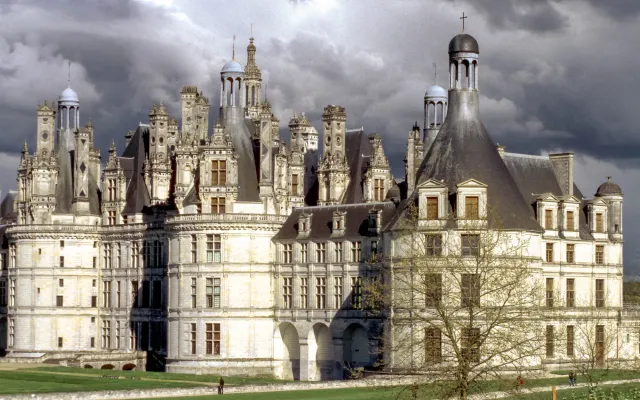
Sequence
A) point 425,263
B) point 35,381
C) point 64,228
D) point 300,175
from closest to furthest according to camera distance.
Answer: point 425,263, point 35,381, point 300,175, point 64,228

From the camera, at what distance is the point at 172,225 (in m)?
93.3

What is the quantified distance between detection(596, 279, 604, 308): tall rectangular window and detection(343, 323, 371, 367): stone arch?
13393mm

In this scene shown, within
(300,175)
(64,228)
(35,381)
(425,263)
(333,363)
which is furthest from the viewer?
(64,228)

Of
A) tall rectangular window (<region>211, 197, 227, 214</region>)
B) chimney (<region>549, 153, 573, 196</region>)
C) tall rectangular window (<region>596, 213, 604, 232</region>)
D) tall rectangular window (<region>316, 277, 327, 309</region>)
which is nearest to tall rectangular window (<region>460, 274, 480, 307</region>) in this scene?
tall rectangular window (<region>316, 277, 327, 309</region>)

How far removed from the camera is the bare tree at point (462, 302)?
5809cm

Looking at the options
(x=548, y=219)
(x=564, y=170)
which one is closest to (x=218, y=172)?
(x=548, y=219)

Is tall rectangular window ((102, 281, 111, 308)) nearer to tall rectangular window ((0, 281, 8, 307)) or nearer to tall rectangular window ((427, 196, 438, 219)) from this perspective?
tall rectangular window ((0, 281, 8, 307))

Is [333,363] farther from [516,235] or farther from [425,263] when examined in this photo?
[425,263]

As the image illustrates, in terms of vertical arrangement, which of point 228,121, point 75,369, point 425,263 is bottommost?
point 75,369

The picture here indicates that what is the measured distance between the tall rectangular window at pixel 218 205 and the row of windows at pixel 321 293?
5.25 meters

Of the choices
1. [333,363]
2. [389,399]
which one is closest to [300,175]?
[333,363]

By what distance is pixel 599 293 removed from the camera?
3612 inches

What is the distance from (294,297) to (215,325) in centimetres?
472

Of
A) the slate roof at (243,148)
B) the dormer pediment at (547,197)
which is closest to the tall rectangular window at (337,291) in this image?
the slate roof at (243,148)
